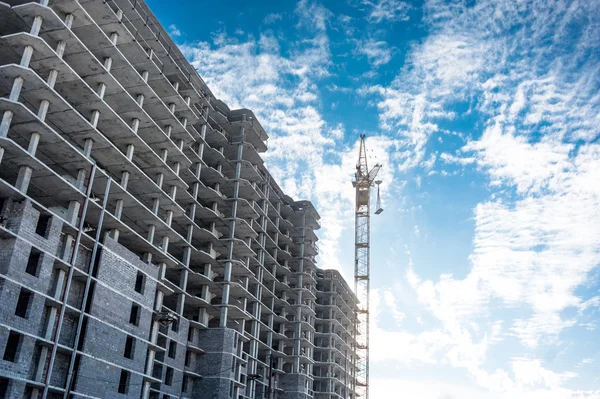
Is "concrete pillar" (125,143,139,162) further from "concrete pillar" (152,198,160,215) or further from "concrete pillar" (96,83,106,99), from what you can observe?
"concrete pillar" (96,83,106,99)

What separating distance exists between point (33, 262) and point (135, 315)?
12.1 m

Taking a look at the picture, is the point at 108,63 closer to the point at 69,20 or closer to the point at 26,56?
the point at 69,20

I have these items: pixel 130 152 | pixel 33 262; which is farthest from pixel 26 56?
pixel 33 262

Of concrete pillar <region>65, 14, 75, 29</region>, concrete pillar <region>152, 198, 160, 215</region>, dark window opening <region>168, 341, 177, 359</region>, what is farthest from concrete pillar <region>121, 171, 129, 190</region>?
dark window opening <region>168, 341, 177, 359</region>

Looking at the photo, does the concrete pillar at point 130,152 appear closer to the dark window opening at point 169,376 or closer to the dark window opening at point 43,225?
the dark window opening at point 43,225

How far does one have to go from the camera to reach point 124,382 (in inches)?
1962

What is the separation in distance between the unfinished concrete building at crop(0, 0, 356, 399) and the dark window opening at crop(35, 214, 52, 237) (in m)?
0.30

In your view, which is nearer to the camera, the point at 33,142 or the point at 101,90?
the point at 33,142

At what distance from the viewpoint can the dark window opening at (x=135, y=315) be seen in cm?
5194

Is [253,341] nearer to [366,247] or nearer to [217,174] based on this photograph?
[217,174]

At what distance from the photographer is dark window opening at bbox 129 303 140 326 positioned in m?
51.9

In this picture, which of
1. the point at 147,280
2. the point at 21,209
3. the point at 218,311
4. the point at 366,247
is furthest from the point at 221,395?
the point at 366,247

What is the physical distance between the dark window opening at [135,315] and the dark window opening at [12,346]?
13.1 meters

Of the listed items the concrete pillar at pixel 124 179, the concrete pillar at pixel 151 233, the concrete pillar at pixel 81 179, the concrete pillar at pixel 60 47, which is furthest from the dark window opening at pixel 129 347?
the concrete pillar at pixel 60 47
